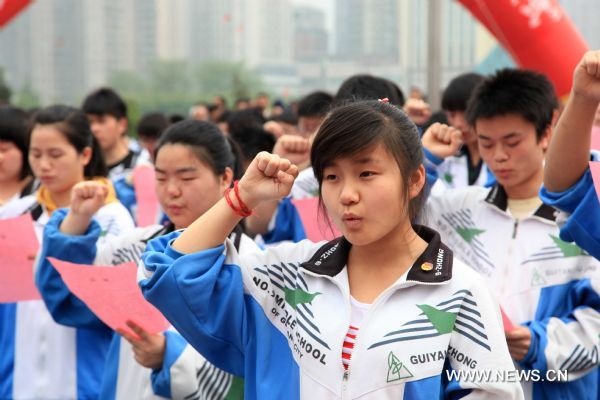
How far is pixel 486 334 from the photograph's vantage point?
6.89 ft

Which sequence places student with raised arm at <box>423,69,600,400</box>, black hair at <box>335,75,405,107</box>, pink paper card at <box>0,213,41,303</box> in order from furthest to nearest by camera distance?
black hair at <box>335,75,405,107</box> → pink paper card at <box>0,213,41,303</box> → student with raised arm at <box>423,69,600,400</box>

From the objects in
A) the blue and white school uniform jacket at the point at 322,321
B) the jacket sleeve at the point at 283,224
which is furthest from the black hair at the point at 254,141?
the blue and white school uniform jacket at the point at 322,321

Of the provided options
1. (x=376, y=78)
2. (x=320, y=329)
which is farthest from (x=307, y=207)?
(x=320, y=329)

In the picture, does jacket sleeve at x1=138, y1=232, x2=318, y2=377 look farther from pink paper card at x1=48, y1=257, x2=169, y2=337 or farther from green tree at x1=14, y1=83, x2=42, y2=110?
green tree at x1=14, y1=83, x2=42, y2=110

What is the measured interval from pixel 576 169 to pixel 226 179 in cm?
132

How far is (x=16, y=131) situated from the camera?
4.75 metres

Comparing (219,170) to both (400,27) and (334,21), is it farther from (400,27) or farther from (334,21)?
(334,21)

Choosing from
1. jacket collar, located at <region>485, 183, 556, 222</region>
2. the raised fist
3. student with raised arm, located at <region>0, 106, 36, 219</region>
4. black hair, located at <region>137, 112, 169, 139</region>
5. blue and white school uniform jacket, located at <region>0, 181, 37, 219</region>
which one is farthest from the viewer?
black hair, located at <region>137, 112, 169, 139</region>

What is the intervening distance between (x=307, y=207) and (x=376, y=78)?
75 centimetres

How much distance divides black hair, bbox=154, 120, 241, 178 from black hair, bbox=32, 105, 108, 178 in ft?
2.70

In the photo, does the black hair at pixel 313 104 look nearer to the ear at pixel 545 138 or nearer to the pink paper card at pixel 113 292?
the ear at pixel 545 138

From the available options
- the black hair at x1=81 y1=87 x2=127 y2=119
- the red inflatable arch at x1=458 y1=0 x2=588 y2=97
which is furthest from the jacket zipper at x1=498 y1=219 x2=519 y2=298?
the red inflatable arch at x1=458 y1=0 x2=588 y2=97

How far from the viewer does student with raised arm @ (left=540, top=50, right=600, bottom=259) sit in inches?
93.0

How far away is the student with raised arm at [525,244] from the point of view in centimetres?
308
